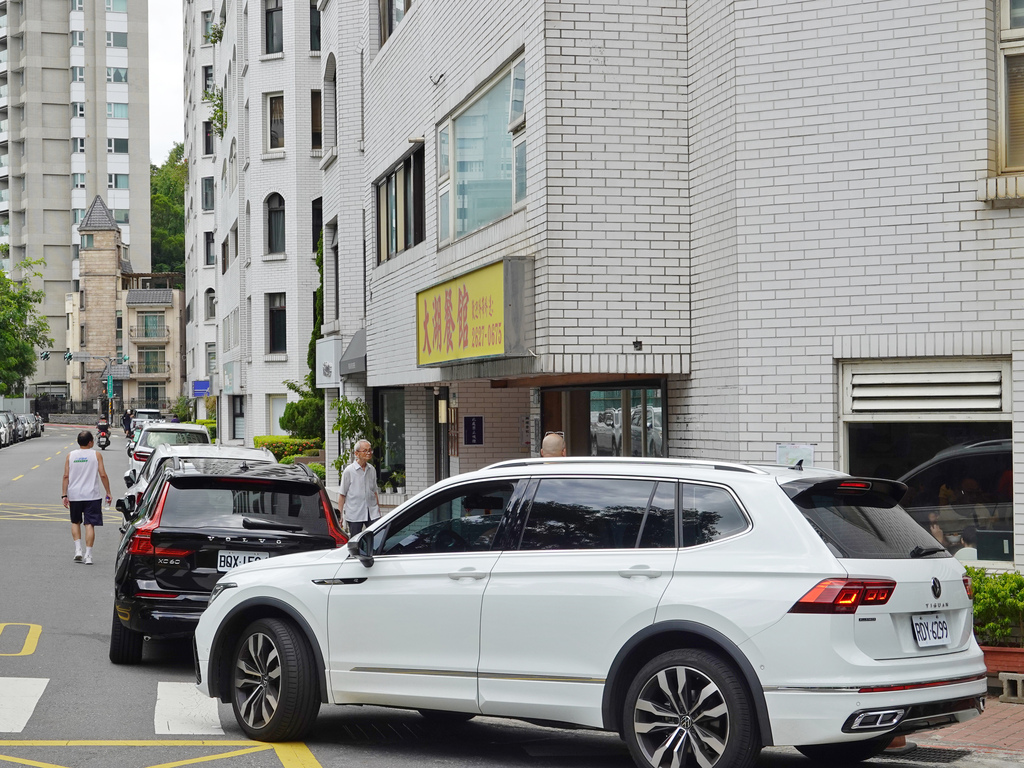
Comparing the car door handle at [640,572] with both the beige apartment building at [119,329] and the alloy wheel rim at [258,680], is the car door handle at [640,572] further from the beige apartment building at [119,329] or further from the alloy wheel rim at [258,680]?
the beige apartment building at [119,329]

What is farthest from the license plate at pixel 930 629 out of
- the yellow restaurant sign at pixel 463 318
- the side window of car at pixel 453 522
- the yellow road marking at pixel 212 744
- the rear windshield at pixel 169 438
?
the rear windshield at pixel 169 438

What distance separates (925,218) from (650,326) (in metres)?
2.71

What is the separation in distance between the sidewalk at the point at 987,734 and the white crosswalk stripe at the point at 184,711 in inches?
169

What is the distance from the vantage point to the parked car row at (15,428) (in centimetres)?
6136

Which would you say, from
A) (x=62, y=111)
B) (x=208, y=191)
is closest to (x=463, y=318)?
(x=208, y=191)

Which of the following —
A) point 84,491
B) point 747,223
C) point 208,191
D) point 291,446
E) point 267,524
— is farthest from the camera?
point 208,191

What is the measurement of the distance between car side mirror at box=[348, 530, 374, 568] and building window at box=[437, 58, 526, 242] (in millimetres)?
6253

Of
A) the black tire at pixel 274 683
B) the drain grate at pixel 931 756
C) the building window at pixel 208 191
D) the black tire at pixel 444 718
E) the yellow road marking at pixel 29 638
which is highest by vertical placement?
the building window at pixel 208 191

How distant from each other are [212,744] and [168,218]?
120299 millimetres

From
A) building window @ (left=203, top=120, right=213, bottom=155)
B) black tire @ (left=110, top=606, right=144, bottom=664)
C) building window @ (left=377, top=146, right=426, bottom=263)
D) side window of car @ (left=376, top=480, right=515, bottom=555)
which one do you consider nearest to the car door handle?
side window of car @ (left=376, top=480, right=515, bottom=555)

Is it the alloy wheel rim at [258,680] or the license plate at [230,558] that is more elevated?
the license plate at [230,558]

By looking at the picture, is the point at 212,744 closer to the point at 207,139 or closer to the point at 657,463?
the point at 657,463

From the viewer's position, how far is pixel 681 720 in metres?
6.23

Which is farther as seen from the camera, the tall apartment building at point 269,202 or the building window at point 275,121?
the building window at point 275,121
